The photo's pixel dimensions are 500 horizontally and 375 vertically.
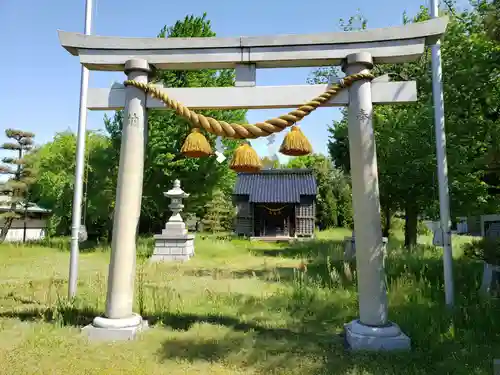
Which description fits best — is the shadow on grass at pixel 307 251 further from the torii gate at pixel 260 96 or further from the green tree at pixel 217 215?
the green tree at pixel 217 215

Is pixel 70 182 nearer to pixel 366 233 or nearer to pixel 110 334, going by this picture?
pixel 110 334

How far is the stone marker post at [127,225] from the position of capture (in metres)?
4.68

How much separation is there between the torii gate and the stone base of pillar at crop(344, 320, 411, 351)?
0.01m

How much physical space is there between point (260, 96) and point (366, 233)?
2272 mm

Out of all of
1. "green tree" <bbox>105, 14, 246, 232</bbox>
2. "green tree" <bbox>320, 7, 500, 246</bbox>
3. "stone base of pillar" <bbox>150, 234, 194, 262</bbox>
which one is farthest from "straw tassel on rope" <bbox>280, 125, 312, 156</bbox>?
"green tree" <bbox>105, 14, 246, 232</bbox>

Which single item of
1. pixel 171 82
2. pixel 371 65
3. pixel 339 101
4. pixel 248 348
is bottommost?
pixel 248 348

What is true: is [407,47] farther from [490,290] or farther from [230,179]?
[230,179]

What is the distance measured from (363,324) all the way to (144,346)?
2.69m

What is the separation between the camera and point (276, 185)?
28.0 m

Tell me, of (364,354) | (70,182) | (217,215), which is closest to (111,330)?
(364,354)

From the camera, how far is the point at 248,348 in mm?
4426

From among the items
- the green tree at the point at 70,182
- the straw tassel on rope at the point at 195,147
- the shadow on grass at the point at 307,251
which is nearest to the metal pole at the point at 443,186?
the straw tassel on rope at the point at 195,147

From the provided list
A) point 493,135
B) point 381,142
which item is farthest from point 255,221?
point 493,135

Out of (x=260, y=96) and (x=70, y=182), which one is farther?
(x=70, y=182)
